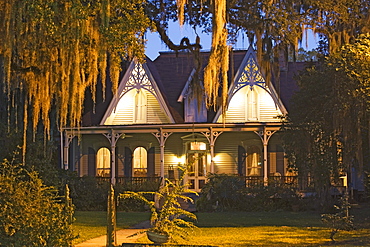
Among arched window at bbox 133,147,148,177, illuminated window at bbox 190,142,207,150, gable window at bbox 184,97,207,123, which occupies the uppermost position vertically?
A: gable window at bbox 184,97,207,123

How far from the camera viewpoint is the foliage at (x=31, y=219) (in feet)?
38.4

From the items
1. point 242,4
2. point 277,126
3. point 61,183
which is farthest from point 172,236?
point 277,126

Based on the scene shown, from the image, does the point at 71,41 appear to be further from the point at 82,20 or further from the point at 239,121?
the point at 239,121

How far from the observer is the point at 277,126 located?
29234 millimetres

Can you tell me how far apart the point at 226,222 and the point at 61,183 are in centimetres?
732

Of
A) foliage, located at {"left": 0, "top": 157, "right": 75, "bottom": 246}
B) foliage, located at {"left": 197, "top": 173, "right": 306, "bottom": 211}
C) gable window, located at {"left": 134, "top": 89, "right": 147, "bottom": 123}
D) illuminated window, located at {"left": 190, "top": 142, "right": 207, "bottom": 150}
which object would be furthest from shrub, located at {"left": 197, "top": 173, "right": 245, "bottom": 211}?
foliage, located at {"left": 0, "top": 157, "right": 75, "bottom": 246}

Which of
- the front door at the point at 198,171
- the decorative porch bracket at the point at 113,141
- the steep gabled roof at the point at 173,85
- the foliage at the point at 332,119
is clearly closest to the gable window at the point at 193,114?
the steep gabled roof at the point at 173,85

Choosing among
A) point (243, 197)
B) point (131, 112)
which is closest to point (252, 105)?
point (131, 112)

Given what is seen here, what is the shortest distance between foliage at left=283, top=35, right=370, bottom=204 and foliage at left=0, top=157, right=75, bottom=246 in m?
8.93

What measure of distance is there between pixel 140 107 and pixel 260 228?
14.3 m

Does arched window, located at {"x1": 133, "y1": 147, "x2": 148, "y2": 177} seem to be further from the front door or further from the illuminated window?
the illuminated window

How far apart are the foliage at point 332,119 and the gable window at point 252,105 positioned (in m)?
7.10

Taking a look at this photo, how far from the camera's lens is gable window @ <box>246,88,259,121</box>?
3067 centimetres

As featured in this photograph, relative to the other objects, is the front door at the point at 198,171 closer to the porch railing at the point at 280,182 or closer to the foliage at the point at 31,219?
the porch railing at the point at 280,182
